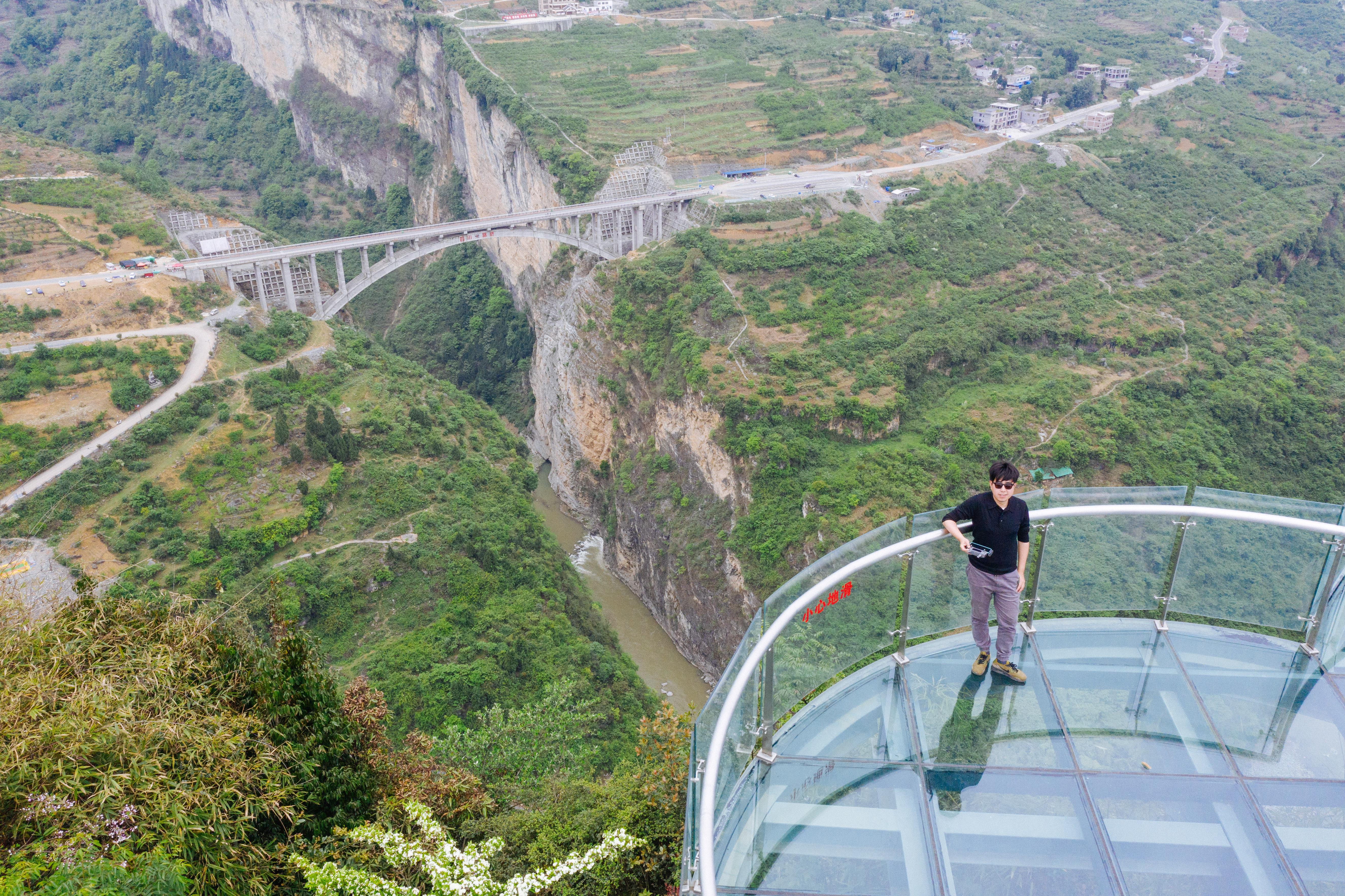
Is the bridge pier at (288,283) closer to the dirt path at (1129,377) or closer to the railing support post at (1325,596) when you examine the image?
the dirt path at (1129,377)

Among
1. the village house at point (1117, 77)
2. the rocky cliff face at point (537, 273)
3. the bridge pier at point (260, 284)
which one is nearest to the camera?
the rocky cliff face at point (537, 273)

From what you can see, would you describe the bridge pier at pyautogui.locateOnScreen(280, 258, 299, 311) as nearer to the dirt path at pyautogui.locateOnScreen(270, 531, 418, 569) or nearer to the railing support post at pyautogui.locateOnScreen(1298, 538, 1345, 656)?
the dirt path at pyautogui.locateOnScreen(270, 531, 418, 569)

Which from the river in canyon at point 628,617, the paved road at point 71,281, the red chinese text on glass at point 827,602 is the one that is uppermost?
the red chinese text on glass at point 827,602

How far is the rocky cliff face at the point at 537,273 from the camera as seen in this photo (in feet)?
110

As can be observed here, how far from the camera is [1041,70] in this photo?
6425 cm

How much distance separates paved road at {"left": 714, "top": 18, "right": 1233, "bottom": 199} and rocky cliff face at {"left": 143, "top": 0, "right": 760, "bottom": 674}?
832cm

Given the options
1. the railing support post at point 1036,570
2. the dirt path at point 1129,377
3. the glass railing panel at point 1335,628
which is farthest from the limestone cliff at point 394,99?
the glass railing panel at point 1335,628

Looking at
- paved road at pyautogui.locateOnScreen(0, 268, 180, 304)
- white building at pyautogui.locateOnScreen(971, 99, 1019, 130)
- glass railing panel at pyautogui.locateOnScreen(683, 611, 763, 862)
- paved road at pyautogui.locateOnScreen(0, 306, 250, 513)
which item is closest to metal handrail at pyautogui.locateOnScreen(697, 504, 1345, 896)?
glass railing panel at pyautogui.locateOnScreen(683, 611, 763, 862)

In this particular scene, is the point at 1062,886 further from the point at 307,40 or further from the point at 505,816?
the point at 307,40

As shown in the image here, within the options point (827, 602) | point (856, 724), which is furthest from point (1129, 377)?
point (856, 724)

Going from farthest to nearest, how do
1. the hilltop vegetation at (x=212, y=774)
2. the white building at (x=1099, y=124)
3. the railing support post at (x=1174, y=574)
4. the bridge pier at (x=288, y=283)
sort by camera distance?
the white building at (x=1099, y=124), the bridge pier at (x=288, y=283), the railing support post at (x=1174, y=574), the hilltop vegetation at (x=212, y=774)

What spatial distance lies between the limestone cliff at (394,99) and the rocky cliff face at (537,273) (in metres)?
0.11

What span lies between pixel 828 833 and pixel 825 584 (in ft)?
5.05

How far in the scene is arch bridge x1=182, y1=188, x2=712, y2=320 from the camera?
37156 mm
